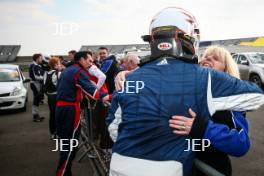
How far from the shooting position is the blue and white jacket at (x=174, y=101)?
1535mm

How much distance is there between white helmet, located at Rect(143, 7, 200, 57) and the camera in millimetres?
1698

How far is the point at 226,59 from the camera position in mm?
2295

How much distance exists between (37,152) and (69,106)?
2.43m

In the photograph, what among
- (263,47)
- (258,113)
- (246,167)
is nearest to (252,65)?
(258,113)

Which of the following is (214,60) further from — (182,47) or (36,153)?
(36,153)

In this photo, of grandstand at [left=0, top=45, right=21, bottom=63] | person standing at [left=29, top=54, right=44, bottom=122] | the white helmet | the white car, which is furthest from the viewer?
grandstand at [left=0, top=45, right=21, bottom=63]

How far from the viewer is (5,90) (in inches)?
435

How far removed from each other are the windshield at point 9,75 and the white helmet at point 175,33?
438 inches

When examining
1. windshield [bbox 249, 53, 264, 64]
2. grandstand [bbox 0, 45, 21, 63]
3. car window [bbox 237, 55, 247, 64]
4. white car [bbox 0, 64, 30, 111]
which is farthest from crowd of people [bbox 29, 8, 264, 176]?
grandstand [bbox 0, 45, 21, 63]

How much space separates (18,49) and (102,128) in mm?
40009

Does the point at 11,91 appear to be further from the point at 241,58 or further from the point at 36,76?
the point at 241,58

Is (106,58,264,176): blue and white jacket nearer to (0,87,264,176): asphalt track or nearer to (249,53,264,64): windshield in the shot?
(0,87,264,176): asphalt track

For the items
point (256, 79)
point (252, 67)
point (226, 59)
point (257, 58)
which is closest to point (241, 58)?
point (257, 58)

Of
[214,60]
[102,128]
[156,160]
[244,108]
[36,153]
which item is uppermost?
[214,60]
